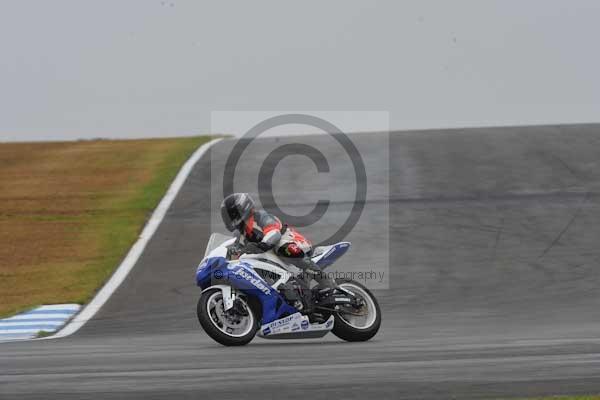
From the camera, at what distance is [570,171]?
2658 cm

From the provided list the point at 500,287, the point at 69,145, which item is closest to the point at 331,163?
the point at 69,145

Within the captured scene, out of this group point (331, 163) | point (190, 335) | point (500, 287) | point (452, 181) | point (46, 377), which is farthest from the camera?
point (331, 163)

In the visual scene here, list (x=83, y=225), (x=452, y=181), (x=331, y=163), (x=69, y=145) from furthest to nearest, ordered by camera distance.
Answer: (x=69, y=145), (x=331, y=163), (x=452, y=181), (x=83, y=225)

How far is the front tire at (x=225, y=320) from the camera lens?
35.9 ft

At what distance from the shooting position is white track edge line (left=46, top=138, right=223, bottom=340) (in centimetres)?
1579

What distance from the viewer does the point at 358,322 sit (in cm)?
1159

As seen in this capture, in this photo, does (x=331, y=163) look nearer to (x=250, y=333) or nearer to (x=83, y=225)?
(x=83, y=225)

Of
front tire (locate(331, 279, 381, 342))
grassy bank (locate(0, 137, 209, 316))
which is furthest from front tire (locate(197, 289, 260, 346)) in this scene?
grassy bank (locate(0, 137, 209, 316))

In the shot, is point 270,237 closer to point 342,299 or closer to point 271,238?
point 271,238

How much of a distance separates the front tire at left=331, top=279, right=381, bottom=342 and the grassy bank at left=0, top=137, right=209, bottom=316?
6.97 meters

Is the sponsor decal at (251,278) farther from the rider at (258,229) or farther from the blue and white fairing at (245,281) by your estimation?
the rider at (258,229)

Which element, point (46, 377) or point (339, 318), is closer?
point (46, 377)

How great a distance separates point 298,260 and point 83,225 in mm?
13122

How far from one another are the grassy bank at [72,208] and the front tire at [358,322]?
6967mm
